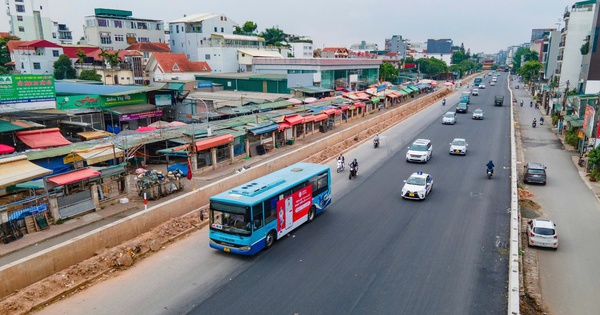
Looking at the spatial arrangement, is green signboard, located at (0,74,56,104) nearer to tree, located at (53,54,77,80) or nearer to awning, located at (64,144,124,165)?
awning, located at (64,144,124,165)

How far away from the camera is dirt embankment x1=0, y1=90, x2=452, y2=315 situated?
1299cm

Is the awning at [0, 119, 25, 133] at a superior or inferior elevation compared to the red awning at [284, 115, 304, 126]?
superior

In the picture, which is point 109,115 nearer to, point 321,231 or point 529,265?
point 321,231

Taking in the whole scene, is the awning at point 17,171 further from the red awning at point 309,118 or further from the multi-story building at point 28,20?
the multi-story building at point 28,20

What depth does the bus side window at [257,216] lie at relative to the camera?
1611 cm

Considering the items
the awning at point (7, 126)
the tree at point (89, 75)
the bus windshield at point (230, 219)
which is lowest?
the bus windshield at point (230, 219)

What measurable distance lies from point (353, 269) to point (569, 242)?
11351mm

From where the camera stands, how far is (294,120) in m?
40.4

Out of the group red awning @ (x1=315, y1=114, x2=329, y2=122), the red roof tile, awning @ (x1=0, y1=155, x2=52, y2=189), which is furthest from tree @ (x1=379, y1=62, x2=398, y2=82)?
awning @ (x1=0, y1=155, x2=52, y2=189)

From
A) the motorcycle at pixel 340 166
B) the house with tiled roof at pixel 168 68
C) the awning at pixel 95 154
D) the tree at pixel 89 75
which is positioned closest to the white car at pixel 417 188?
the motorcycle at pixel 340 166

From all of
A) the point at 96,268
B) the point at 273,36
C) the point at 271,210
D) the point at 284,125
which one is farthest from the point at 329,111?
the point at 273,36

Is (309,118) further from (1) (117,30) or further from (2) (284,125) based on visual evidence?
(1) (117,30)

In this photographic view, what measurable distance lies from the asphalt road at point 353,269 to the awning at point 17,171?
9.10m

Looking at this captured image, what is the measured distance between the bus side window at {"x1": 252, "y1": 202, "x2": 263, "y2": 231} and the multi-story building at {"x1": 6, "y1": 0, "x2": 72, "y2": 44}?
113 metres
